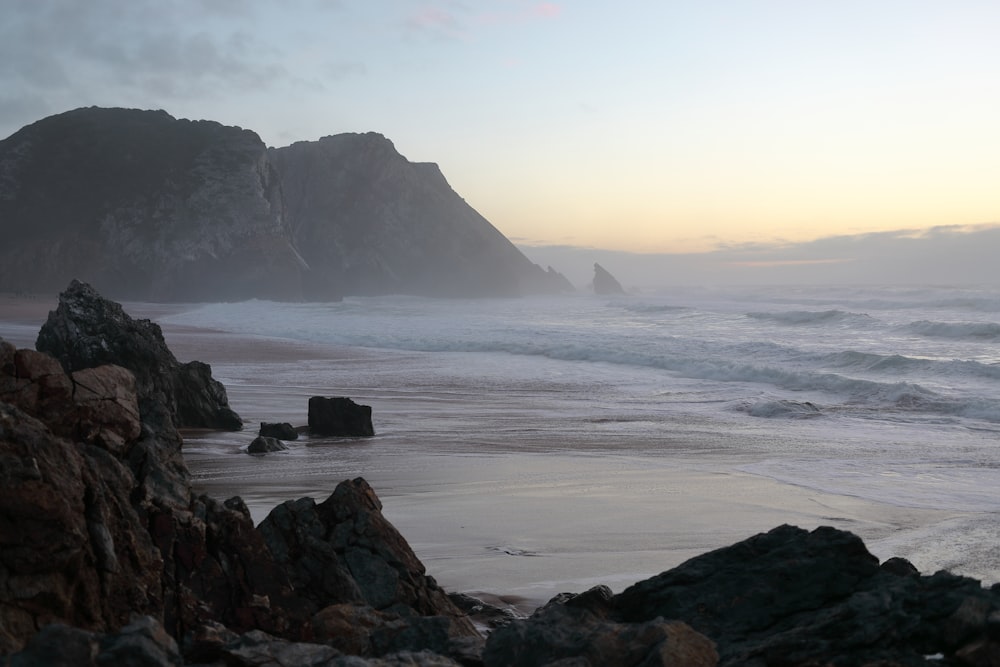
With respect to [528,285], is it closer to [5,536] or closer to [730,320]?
[730,320]

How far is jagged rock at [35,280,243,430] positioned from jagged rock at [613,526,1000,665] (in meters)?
7.13

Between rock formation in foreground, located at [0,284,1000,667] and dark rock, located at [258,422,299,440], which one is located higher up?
rock formation in foreground, located at [0,284,1000,667]

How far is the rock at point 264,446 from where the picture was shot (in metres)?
9.13

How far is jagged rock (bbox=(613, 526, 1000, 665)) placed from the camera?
10.8ft

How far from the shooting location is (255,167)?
264ft

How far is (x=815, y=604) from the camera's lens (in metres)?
3.89

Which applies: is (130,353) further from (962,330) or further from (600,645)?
(962,330)

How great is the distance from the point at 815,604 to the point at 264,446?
6340 mm

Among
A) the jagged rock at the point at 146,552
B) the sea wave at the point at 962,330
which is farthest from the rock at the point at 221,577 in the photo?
the sea wave at the point at 962,330

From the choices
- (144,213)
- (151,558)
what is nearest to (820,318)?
(151,558)

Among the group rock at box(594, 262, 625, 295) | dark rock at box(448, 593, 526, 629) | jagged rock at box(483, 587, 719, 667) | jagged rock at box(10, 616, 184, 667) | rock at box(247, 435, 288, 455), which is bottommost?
dark rock at box(448, 593, 526, 629)

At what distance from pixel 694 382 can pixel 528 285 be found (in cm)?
9940

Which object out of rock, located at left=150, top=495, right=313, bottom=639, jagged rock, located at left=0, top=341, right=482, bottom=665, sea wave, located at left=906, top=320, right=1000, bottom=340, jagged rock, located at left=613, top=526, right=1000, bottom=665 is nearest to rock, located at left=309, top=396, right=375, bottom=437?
jagged rock, located at left=0, top=341, right=482, bottom=665

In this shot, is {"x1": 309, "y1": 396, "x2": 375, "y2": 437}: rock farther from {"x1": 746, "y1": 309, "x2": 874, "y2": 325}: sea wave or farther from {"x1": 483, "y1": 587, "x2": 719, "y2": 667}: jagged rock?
{"x1": 746, "y1": 309, "x2": 874, "y2": 325}: sea wave
